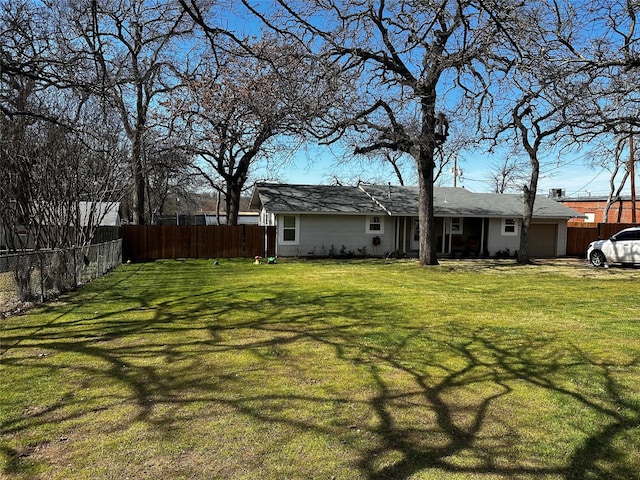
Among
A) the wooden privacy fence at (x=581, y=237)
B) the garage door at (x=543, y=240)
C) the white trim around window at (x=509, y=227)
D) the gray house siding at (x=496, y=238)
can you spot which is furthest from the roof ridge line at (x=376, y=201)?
the wooden privacy fence at (x=581, y=237)

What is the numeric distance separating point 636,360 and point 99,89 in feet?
24.6

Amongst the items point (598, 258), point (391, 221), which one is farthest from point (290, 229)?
point (598, 258)

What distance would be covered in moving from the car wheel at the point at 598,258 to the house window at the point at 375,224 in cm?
906

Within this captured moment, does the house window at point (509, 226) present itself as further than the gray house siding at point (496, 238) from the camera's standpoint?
Yes

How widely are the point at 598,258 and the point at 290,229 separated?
43.1 ft

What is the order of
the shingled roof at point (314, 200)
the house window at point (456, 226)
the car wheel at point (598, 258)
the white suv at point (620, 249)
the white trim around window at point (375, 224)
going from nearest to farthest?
1. the white suv at point (620, 249)
2. the car wheel at point (598, 258)
3. the shingled roof at point (314, 200)
4. the white trim around window at point (375, 224)
5. the house window at point (456, 226)

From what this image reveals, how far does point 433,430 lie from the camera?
3.52 m

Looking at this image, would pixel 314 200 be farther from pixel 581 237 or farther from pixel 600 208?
pixel 600 208

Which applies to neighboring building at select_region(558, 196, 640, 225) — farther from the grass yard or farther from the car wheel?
the grass yard

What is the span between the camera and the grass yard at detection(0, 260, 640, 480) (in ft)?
10.0

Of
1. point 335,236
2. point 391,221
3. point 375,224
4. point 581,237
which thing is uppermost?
point 391,221

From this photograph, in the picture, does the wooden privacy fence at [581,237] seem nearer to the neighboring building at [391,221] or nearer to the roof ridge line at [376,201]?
the neighboring building at [391,221]

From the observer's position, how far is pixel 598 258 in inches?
728

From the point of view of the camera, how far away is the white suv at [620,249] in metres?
17.6
